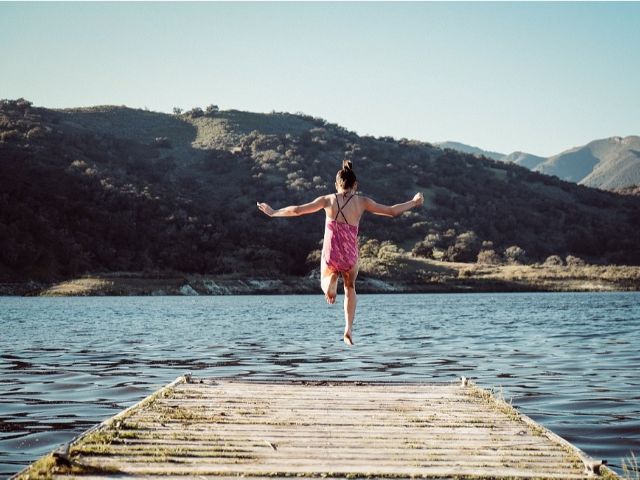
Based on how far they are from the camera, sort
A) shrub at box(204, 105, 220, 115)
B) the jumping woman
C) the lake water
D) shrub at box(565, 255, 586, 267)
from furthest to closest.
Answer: shrub at box(204, 105, 220, 115), shrub at box(565, 255, 586, 267), the lake water, the jumping woman

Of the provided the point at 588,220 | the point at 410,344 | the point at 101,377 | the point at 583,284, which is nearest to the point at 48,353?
the point at 101,377

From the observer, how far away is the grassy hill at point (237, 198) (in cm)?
8581

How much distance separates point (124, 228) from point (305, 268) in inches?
778

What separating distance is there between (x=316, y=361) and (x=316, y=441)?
1360cm

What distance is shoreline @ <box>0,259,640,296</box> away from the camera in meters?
81.2

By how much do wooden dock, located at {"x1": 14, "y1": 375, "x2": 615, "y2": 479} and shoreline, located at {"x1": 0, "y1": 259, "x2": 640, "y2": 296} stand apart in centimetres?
7020

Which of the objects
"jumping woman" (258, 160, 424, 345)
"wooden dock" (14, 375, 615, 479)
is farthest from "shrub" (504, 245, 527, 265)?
"wooden dock" (14, 375, 615, 479)

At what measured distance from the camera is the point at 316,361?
22094mm

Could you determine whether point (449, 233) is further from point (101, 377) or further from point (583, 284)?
point (101, 377)

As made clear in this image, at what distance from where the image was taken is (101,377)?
18109 millimetres

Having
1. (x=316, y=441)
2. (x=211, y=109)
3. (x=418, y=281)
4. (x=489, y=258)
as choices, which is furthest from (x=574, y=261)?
(x=316, y=441)

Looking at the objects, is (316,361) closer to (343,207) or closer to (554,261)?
(343,207)

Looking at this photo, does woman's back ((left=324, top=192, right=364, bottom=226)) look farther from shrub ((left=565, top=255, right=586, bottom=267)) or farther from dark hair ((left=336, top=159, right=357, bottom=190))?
shrub ((left=565, top=255, right=586, bottom=267))

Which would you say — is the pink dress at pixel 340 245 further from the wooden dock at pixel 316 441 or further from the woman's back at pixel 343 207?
the wooden dock at pixel 316 441
